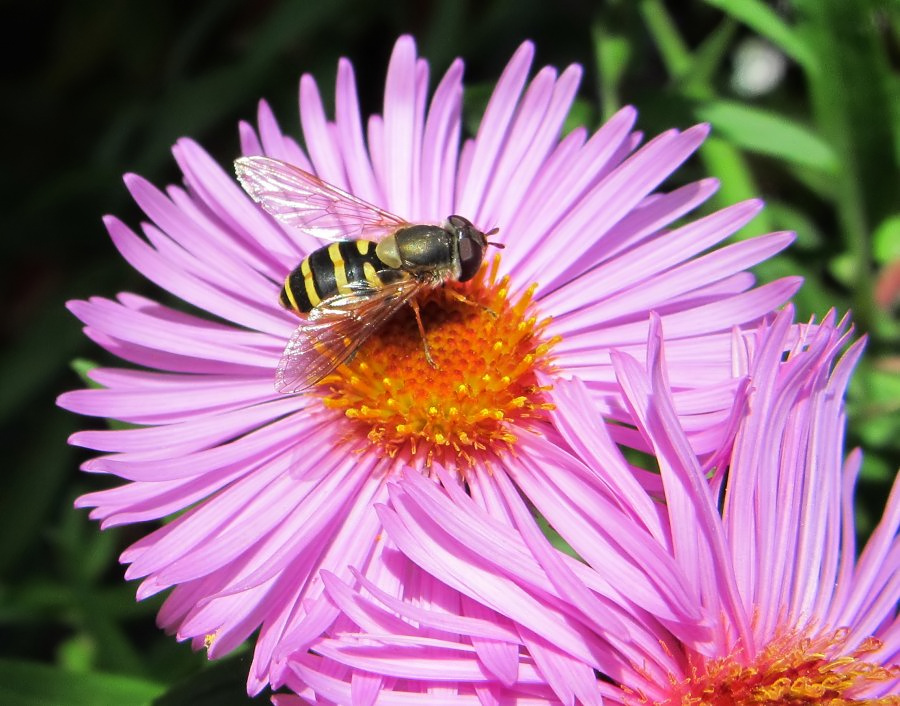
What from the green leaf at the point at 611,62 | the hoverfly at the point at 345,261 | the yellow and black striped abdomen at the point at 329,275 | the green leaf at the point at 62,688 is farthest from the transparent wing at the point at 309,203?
the green leaf at the point at 62,688

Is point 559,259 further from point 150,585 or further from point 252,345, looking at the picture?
point 150,585

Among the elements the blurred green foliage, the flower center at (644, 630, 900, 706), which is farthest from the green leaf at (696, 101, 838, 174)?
the flower center at (644, 630, 900, 706)

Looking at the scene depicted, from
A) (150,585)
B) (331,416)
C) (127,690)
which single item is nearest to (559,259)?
(331,416)

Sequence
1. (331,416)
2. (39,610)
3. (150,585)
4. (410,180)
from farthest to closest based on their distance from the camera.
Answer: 1. (39,610)
2. (410,180)
3. (331,416)
4. (150,585)

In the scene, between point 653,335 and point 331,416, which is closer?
point 653,335

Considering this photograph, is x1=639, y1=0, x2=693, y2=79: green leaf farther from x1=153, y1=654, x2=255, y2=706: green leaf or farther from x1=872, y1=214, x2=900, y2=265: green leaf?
x1=153, y1=654, x2=255, y2=706: green leaf
